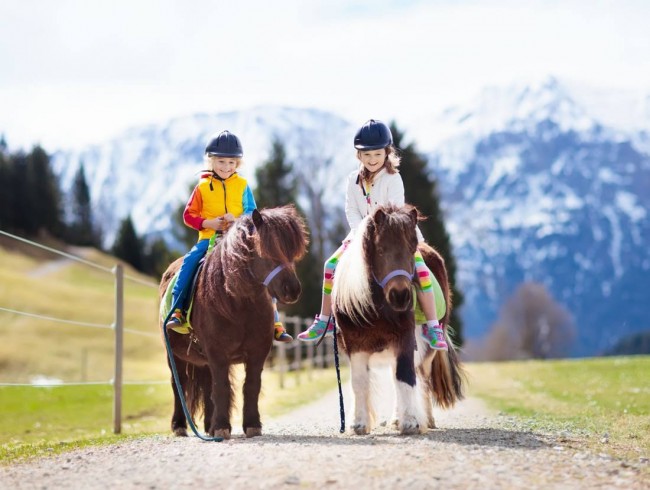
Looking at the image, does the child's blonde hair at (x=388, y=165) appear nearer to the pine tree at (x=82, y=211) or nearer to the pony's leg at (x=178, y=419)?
the pony's leg at (x=178, y=419)

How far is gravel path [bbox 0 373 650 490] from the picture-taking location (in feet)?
16.0

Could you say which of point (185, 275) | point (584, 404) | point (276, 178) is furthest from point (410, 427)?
point (276, 178)

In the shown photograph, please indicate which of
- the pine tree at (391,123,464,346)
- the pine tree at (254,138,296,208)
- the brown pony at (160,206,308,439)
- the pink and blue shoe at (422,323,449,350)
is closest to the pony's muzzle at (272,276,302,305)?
the brown pony at (160,206,308,439)

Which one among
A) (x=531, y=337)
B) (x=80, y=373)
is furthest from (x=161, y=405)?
(x=531, y=337)

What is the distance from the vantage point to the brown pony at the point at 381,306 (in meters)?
6.90

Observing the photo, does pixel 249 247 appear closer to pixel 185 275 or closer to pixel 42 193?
pixel 185 275

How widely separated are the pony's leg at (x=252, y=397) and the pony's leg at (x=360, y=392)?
2.52 feet

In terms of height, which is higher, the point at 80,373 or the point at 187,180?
the point at 187,180

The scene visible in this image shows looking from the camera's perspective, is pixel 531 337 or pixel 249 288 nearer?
pixel 249 288

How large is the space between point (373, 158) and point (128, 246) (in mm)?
83076

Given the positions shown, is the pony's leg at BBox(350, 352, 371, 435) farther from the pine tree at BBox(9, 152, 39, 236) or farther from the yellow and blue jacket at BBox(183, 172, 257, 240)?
the pine tree at BBox(9, 152, 39, 236)

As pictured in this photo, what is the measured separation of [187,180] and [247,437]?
1284 inches

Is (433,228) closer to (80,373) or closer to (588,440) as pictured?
(80,373)

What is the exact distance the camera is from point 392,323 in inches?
282
